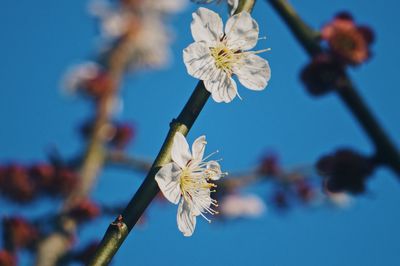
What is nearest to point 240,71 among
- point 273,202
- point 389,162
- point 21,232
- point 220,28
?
point 220,28

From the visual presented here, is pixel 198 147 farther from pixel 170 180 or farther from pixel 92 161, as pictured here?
pixel 92 161

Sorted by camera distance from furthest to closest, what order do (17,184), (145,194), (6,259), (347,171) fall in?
(17,184)
(6,259)
(347,171)
(145,194)

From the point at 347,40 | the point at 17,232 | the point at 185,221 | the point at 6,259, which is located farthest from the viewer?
the point at 17,232

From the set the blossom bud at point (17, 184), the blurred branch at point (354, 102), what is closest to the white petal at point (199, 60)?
the blurred branch at point (354, 102)

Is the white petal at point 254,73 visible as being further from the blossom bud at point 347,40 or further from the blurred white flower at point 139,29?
the blurred white flower at point 139,29

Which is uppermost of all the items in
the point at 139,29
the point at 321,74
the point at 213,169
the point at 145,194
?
the point at 139,29

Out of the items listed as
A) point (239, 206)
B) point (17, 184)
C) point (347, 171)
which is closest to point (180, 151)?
point (347, 171)
